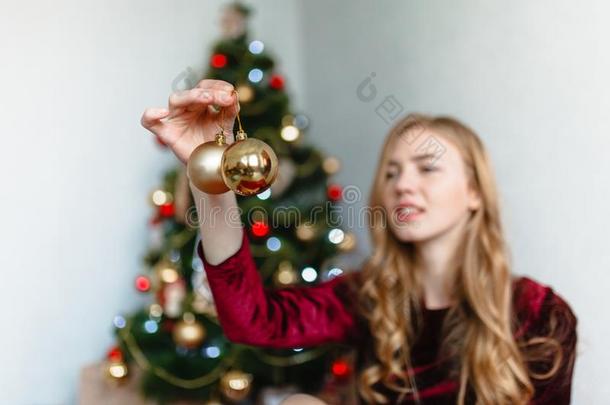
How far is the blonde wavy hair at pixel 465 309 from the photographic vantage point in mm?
1117

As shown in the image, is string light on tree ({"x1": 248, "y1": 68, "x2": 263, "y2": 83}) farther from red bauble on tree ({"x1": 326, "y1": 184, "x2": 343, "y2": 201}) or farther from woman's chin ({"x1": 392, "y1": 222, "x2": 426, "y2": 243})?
woman's chin ({"x1": 392, "y1": 222, "x2": 426, "y2": 243})

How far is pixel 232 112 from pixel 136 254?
111 centimetres

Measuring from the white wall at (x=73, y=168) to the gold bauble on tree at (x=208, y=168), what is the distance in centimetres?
101

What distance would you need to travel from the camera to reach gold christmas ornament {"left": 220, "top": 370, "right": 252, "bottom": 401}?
1467 millimetres

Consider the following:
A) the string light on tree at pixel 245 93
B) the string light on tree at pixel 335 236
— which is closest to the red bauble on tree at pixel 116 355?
the string light on tree at pixel 335 236

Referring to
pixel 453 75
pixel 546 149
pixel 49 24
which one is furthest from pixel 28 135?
pixel 546 149

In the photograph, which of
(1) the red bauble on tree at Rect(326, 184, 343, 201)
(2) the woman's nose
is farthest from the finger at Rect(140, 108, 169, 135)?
(1) the red bauble on tree at Rect(326, 184, 343, 201)

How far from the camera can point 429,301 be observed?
126cm

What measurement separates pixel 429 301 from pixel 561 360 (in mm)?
286

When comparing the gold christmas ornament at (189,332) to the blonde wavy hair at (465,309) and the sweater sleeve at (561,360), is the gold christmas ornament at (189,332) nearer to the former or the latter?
the blonde wavy hair at (465,309)

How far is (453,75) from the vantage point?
160cm

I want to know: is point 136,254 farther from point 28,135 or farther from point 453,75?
point 453,75

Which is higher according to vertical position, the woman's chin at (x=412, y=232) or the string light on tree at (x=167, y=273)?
the woman's chin at (x=412, y=232)

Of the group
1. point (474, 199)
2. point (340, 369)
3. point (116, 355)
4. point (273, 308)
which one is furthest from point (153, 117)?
point (340, 369)
